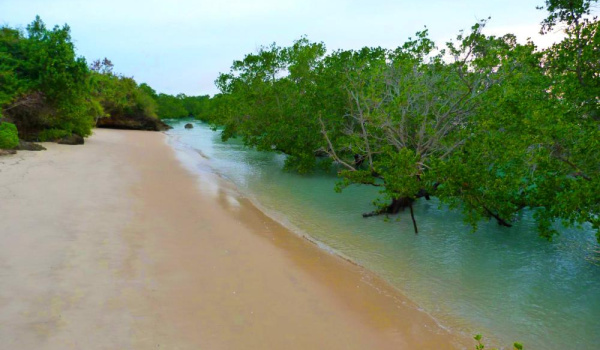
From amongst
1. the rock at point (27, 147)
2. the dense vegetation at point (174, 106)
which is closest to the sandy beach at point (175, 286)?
the rock at point (27, 147)

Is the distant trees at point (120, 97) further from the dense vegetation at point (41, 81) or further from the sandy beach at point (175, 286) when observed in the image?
the sandy beach at point (175, 286)

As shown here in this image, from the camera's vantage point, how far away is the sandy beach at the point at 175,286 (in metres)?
4.98

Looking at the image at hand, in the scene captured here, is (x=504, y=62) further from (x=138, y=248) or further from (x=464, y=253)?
(x=138, y=248)

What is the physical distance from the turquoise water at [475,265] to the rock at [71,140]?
17551mm

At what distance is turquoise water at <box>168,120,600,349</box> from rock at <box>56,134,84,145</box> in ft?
57.6

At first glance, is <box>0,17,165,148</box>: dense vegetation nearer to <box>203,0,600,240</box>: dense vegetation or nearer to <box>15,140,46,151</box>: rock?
<box>15,140,46,151</box>: rock

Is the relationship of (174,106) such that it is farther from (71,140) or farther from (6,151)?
(6,151)

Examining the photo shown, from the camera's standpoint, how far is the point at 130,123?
5891 centimetres

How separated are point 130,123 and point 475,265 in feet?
195

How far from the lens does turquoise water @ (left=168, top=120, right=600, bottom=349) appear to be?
6.53 m

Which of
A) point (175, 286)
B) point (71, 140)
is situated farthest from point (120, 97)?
point (175, 286)

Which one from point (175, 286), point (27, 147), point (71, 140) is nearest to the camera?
point (175, 286)

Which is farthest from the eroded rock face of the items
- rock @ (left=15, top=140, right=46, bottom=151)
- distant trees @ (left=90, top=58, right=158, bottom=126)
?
rock @ (left=15, top=140, right=46, bottom=151)

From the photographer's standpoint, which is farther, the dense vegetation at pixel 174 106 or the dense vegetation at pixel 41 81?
the dense vegetation at pixel 174 106
